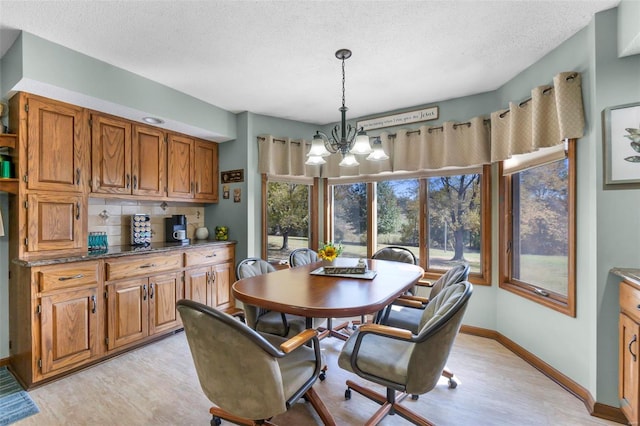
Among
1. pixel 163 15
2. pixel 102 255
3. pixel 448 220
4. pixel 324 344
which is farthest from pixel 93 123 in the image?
pixel 448 220

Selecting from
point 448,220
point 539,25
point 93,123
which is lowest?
point 448,220

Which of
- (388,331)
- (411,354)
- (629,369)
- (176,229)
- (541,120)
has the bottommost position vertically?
(629,369)

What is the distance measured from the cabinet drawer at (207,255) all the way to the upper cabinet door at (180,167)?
29.0 inches

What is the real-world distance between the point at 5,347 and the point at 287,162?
10.8 ft

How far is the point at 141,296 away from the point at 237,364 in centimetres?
209

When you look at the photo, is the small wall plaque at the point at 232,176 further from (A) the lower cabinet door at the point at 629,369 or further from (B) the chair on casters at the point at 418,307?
(A) the lower cabinet door at the point at 629,369

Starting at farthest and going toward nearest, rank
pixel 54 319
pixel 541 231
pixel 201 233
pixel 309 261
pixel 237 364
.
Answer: pixel 201 233
pixel 309 261
pixel 541 231
pixel 54 319
pixel 237 364

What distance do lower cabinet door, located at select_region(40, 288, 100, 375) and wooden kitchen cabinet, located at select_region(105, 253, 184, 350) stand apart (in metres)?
0.13

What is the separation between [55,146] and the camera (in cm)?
242

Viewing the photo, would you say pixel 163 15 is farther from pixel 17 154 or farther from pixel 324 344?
pixel 324 344

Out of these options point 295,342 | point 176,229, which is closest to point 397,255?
point 295,342

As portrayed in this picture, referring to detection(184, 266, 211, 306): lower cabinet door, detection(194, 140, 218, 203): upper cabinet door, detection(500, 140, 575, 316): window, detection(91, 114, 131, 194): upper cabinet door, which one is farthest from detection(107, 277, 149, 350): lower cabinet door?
detection(500, 140, 575, 316): window

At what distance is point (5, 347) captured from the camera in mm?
2477

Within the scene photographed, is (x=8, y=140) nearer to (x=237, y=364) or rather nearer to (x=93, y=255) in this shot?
(x=93, y=255)
